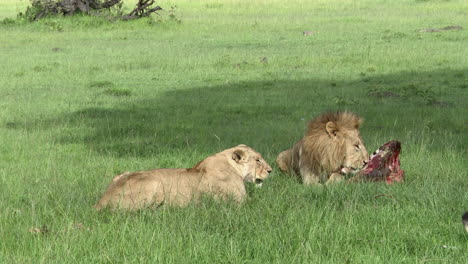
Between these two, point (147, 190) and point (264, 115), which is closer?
point (147, 190)

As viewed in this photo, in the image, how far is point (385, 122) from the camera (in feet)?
34.8

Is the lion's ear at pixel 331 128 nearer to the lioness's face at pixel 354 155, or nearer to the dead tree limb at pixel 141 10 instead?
the lioness's face at pixel 354 155

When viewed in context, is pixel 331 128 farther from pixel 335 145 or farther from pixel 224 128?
pixel 224 128

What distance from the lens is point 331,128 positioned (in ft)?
22.9

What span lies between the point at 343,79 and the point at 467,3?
Answer: 21.2m

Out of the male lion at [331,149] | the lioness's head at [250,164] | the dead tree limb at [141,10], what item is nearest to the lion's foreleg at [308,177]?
the male lion at [331,149]

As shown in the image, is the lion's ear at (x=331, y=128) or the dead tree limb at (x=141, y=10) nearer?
the lion's ear at (x=331, y=128)

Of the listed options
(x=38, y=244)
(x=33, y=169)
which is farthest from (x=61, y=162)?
(x=38, y=244)

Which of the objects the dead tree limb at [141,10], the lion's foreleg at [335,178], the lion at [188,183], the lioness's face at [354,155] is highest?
the lion at [188,183]

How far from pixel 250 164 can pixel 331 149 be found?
0.96 m

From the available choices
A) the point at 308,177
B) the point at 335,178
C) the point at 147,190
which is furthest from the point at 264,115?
the point at 147,190

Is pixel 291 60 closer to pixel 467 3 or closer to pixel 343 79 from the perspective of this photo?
pixel 343 79

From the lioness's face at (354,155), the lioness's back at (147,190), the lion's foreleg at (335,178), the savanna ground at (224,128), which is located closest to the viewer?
the savanna ground at (224,128)

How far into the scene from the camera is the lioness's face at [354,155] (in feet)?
22.6
